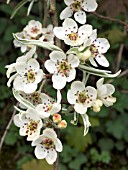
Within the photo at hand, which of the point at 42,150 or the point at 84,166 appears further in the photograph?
the point at 84,166

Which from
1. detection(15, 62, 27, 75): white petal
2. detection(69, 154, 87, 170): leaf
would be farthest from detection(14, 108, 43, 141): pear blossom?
detection(69, 154, 87, 170): leaf

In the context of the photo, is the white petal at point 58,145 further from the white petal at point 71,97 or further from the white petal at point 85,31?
the white petal at point 85,31

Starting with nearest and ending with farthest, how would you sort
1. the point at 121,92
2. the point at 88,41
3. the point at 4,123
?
1. the point at 88,41
2. the point at 121,92
3. the point at 4,123

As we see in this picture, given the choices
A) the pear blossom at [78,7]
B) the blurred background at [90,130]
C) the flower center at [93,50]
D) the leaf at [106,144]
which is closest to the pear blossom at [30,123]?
the flower center at [93,50]

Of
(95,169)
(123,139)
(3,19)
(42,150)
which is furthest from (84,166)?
(42,150)

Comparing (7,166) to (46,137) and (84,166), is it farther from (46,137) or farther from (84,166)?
(46,137)

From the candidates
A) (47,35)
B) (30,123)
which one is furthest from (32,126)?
(47,35)
